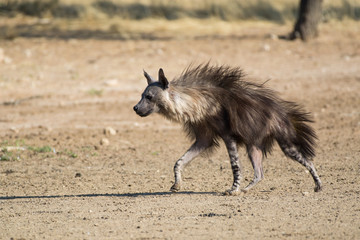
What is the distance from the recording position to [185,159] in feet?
25.5

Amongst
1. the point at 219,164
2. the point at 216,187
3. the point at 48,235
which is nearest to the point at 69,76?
the point at 219,164

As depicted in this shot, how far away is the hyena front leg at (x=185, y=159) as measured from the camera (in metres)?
7.72

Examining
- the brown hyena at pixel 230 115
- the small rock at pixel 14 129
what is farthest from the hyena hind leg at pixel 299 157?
the small rock at pixel 14 129

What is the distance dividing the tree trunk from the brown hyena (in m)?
9.53

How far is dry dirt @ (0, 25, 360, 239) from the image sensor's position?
6.38 metres

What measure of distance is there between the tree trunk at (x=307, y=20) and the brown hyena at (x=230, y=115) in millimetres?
9532

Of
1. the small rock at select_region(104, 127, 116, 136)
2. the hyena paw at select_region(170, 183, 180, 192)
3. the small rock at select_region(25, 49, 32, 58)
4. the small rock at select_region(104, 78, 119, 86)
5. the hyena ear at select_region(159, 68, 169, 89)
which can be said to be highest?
the hyena ear at select_region(159, 68, 169, 89)

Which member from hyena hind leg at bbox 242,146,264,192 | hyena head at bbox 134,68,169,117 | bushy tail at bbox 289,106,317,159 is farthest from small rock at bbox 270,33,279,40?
hyena head at bbox 134,68,169,117

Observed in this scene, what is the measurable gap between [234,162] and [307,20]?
10.4 m

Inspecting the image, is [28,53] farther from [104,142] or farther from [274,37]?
[104,142]

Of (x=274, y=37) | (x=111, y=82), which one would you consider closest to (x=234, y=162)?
(x=111, y=82)

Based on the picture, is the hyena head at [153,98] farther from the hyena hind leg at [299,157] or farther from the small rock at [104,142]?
the small rock at [104,142]

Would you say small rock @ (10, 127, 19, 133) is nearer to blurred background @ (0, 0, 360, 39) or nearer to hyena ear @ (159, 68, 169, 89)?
hyena ear @ (159, 68, 169, 89)

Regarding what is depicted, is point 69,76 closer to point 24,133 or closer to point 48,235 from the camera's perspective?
point 24,133
